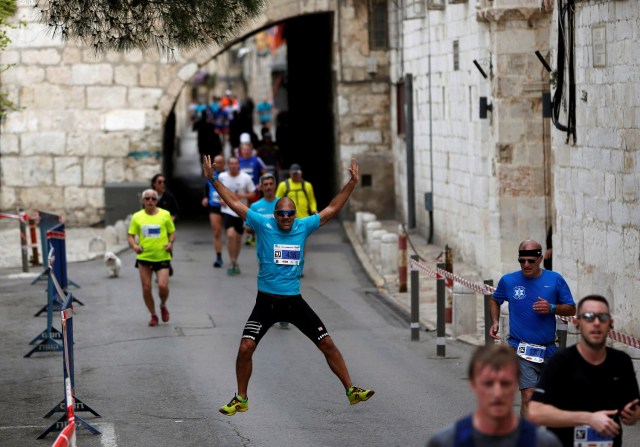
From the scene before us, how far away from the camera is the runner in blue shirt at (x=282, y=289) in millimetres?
9422

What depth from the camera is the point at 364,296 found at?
1670cm

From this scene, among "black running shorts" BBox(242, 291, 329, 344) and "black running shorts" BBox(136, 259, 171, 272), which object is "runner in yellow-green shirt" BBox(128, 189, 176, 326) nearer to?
"black running shorts" BBox(136, 259, 171, 272)

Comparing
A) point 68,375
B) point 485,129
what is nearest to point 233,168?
Answer: point 485,129

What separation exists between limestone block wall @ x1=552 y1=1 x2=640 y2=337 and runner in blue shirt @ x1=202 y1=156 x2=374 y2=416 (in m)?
3.26

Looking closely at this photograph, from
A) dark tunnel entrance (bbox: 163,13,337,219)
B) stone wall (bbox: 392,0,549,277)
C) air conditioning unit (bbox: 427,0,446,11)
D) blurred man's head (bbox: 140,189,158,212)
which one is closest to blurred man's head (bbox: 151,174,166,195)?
blurred man's head (bbox: 140,189,158,212)

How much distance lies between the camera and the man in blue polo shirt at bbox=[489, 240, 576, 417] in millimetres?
8727

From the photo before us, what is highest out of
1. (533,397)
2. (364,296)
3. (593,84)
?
(593,84)

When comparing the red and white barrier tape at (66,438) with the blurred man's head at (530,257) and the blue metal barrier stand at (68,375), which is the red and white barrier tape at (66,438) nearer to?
the blue metal barrier stand at (68,375)

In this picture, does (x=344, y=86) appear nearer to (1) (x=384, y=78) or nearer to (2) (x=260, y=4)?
(1) (x=384, y=78)

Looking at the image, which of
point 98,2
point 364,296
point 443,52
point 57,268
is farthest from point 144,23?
point 443,52

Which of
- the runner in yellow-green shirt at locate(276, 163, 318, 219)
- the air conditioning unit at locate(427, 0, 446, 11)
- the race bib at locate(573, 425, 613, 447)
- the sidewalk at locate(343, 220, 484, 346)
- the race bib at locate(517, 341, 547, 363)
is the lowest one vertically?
the sidewalk at locate(343, 220, 484, 346)

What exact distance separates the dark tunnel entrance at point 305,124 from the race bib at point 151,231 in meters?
11.7

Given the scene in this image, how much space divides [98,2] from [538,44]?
8.12 meters

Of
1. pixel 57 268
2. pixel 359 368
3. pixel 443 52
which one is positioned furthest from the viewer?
pixel 443 52
